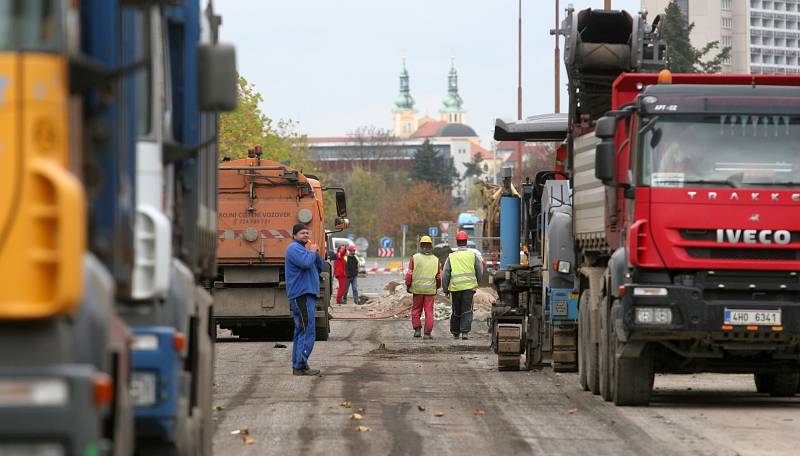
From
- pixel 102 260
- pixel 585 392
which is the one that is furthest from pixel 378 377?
pixel 102 260

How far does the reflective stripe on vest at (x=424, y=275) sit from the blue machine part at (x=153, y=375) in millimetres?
21099

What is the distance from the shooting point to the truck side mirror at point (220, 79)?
7250 mm

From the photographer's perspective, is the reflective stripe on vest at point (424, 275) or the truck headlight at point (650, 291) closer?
the truck headlight at point (650, 291)

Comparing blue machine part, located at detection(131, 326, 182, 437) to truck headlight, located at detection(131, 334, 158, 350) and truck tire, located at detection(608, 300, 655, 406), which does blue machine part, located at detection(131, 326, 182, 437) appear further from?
truck tire, located at detection(608, 300, 655, 406)

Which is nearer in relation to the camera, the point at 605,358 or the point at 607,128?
the point at 607,128

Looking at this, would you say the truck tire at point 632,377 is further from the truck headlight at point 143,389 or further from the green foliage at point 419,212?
the green foliage at point 419,212

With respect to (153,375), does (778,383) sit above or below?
below

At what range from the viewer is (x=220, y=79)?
729 cm

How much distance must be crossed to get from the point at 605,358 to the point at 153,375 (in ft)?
29.3

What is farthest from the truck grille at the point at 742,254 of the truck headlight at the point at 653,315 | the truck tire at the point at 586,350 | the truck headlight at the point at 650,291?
the truck tire at the point at 586,350

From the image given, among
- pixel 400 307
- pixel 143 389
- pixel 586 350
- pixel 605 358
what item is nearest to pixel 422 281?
pixel 586 350

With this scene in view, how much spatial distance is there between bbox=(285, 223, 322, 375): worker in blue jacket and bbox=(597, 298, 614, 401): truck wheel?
159 inches

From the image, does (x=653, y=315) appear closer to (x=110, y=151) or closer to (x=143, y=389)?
(x=143, y=389)

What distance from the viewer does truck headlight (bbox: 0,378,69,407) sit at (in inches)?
203
